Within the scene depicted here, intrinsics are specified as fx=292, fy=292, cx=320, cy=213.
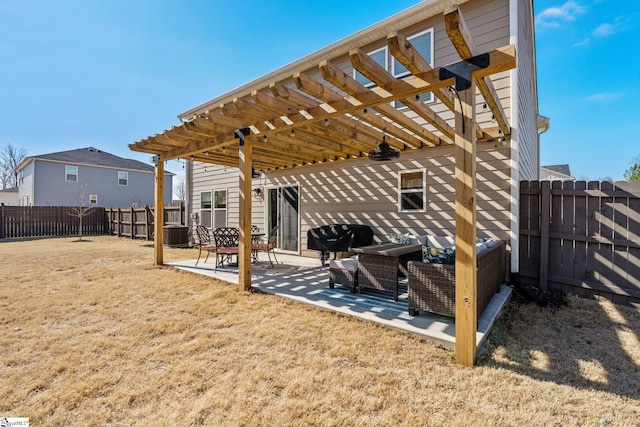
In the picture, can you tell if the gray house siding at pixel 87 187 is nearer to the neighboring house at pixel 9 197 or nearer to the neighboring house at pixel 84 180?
the neighboring house at pixel 84 180

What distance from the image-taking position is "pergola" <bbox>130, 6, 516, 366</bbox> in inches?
100

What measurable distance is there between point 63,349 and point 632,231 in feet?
23.3

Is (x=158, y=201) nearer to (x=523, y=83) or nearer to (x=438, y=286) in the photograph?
(x=438, y=286)

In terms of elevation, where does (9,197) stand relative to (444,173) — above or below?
above

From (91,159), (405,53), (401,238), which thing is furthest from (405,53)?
(91,159)

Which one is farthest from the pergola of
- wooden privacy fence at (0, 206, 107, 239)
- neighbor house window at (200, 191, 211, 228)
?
wooden privacy fence at (0, 206, 107, 239)

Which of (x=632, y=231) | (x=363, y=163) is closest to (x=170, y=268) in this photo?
(x=363, y=163)

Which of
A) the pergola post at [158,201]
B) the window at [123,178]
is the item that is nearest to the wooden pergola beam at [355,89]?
the pergola post at [158,201]

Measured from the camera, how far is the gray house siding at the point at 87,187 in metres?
18.2

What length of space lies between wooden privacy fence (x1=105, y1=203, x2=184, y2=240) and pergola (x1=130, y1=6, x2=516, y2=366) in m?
5.62

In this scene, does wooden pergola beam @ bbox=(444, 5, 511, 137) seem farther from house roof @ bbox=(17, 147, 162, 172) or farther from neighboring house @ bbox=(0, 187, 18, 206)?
neighboring house @ bbox=(0, 187, 18, 206)

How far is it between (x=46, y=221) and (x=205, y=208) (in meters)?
10.1

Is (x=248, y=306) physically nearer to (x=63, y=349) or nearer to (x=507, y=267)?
(x=63, y=349)

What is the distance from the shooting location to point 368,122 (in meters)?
4.21
